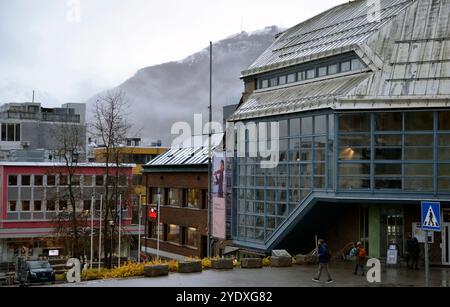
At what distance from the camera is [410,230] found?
29.9 m

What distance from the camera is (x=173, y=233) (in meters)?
55.7

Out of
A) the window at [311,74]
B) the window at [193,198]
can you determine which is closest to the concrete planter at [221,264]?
the window at [311,74]

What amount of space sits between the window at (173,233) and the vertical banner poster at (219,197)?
569 inches

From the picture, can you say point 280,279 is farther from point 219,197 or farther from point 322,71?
point 219,197

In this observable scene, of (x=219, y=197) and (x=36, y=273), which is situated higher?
(x=219, y=197)

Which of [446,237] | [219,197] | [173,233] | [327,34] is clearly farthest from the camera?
[173,233]

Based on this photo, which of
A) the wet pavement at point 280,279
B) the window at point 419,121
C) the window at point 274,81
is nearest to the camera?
the wet pavement at point 280,279

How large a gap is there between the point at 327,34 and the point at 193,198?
69.4 feet

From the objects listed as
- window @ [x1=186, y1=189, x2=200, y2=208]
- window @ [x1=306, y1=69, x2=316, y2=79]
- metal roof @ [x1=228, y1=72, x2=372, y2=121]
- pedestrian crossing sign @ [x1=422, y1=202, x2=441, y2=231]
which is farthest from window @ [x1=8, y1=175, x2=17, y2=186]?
pedestrian crossing sign @ [x1=422, y1=202, x2=441, y2=231]

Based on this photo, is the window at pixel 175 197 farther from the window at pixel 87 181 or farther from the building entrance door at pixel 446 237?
the building entrance door at pixel 446 237

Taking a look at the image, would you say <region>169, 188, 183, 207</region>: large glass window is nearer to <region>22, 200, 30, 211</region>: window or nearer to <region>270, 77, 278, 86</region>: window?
<region>22, 200, 30, 211</region>: window

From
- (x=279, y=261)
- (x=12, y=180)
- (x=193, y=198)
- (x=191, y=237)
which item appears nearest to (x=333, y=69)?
(x=279, y=261)

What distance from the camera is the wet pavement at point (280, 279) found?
21312 millimetres

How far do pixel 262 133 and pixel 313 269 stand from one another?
1007cm
